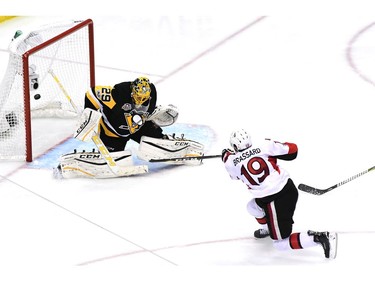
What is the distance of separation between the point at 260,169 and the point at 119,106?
1.04 metres

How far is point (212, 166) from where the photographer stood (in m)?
5.82

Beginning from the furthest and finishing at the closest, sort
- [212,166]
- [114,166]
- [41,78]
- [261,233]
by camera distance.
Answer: [41,78] < [212,166] < [114,166] < [261,233]

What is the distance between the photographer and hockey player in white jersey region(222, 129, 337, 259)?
482cm

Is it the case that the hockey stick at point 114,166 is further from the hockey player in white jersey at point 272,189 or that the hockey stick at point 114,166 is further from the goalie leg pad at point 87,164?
the hockey player in white jersey at point 272,189

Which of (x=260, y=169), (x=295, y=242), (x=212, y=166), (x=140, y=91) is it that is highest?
(x=140, y=91)

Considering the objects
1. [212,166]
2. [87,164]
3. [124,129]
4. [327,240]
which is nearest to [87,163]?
[87,164]

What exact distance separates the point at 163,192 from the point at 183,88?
1.44 meters

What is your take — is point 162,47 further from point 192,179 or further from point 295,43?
point 192,179

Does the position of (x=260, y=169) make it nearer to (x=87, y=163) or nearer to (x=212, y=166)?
(x=212, y=166)

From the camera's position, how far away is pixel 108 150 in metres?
5.74

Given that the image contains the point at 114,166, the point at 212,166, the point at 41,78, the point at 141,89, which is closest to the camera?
the point at 141,89

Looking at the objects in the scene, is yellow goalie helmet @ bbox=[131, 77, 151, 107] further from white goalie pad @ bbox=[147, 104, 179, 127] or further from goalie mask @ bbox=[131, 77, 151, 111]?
white goalie pad @ bbox=[147, 104, 179, 127]

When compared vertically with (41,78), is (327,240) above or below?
below

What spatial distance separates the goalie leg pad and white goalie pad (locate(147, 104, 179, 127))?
0.26 m
